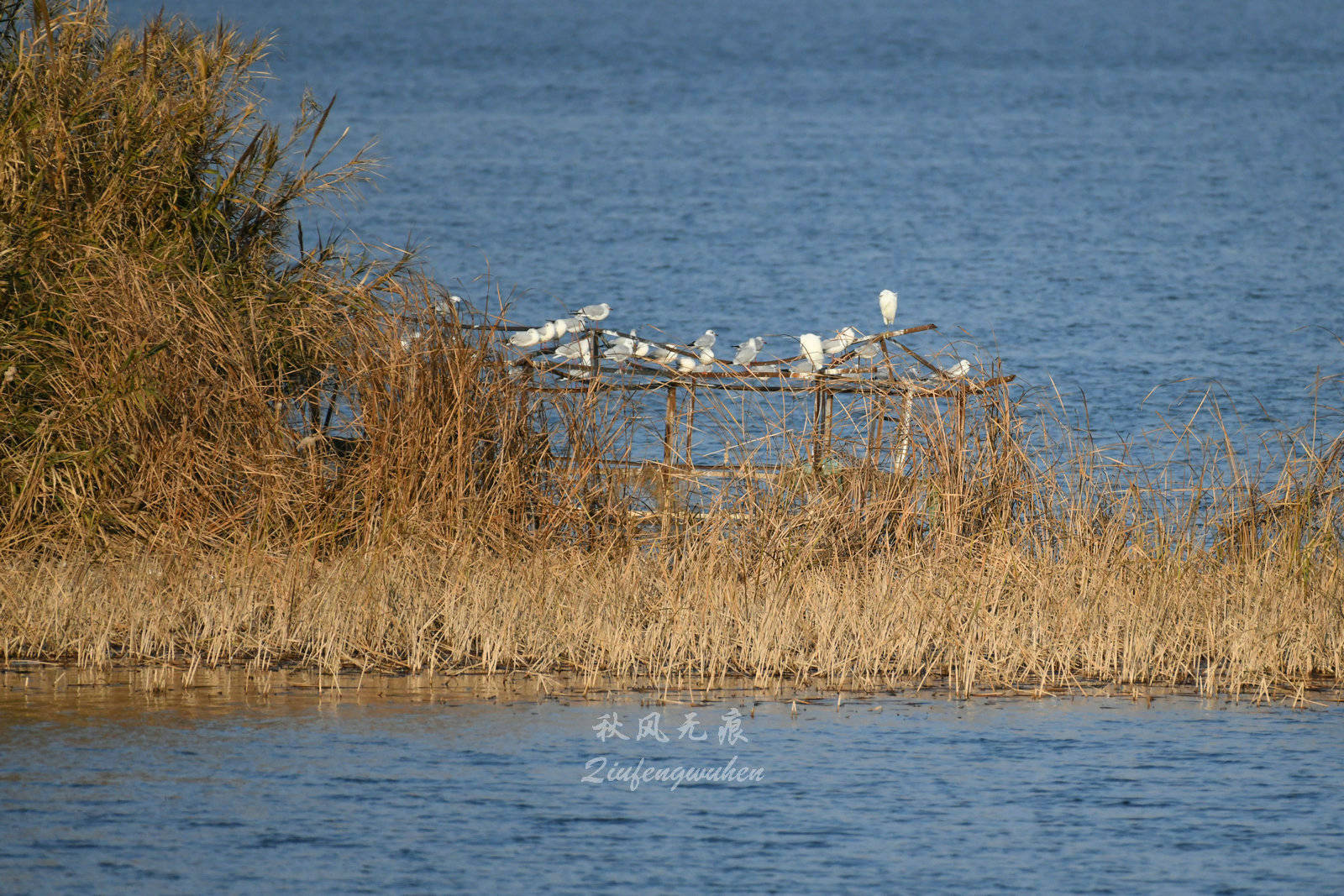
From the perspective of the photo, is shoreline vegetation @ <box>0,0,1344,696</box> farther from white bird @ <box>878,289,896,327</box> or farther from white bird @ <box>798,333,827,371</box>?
white bird @ <box>878,289,896,327</box>

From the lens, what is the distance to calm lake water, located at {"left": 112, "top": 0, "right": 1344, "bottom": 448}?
115 feet

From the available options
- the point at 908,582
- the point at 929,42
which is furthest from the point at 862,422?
the point at 929,42

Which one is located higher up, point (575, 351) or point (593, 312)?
point (593, 312)

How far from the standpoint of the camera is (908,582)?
10953mm

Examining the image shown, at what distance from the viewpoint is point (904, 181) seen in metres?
65.7

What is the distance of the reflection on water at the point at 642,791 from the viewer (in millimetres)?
7281

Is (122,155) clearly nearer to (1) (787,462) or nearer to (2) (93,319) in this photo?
(2) (93,319)

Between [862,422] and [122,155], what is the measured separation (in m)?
5.16

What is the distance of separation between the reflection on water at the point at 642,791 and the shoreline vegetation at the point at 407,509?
21.1 inches

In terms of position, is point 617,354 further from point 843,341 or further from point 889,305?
point 889,305

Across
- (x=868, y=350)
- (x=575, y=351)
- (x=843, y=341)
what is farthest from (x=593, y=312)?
(x=868, y=350)

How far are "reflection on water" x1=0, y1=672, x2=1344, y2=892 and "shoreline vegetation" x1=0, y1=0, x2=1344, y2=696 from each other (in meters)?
0.53

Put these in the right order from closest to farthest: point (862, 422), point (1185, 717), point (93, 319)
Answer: point (1185, 717) < point (93, 319) < point (862, 422)

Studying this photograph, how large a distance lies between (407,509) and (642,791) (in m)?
3.75
